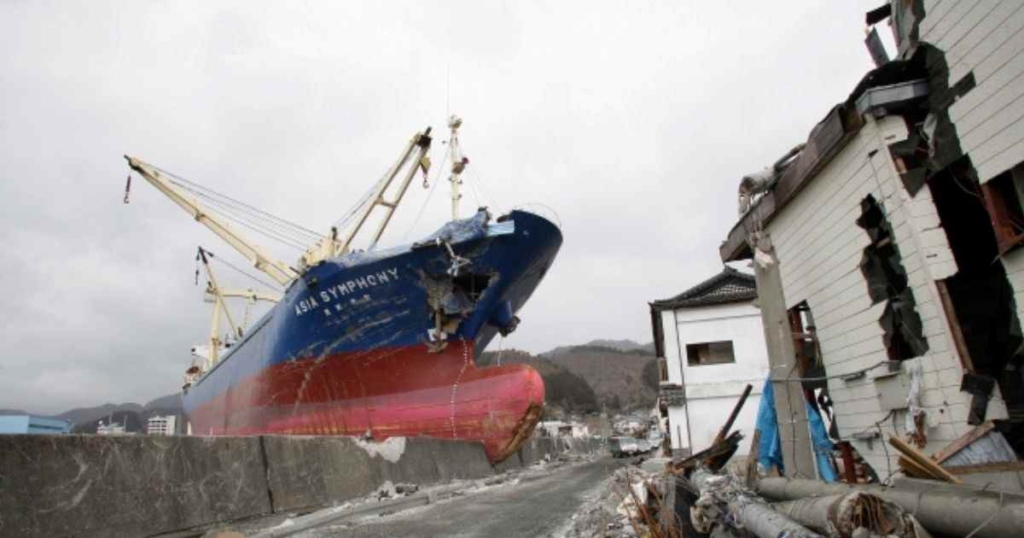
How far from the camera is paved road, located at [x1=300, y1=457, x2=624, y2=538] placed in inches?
254

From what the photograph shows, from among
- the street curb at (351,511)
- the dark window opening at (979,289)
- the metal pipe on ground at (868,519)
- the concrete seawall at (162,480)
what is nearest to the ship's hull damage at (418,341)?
the street curb at (351,511)

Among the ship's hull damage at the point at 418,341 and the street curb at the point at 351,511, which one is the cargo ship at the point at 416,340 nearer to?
the ship's hull damage at the point at 418,341

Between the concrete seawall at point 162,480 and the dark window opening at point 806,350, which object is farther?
the dark window opening at point 806,350

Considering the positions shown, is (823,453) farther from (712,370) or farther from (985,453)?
(712,370)

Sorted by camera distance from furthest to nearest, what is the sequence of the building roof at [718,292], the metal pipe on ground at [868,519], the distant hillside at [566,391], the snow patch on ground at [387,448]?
the distant hillside at [566,391] → the building roof at [718,292] → the snow patch on ground at [387,448] → the metal pipe on ground at [868,519]

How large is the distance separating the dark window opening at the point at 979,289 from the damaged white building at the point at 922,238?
1 cm

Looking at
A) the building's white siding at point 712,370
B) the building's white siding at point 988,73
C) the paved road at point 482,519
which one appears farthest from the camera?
the building's white siding at point 712,370

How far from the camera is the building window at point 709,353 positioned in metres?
22.1

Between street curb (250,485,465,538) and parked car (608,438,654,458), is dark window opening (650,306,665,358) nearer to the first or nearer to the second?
parked car (608,438,654,458)

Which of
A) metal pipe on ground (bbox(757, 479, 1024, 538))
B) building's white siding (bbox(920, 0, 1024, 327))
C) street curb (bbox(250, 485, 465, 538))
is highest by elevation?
building's white siding (bbox(920, 0, 1024, 327))

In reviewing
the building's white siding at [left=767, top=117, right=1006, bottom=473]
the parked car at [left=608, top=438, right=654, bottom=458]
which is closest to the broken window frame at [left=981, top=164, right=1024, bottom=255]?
the building's white siding at [left=767, top=117, right=1006, bottom=473]

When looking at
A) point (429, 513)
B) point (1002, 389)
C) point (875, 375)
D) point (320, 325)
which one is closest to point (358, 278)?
point (320, 325)

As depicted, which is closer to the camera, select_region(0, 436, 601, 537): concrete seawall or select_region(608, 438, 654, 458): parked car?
select_region(0, 436, 601, 537): concrete seawall

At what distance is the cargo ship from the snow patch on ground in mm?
4855
